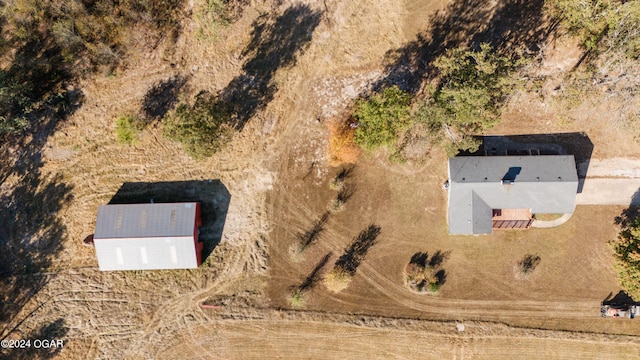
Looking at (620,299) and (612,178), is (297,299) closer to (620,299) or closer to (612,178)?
(620,299)

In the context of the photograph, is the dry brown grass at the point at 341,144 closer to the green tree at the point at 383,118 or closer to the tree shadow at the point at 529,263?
the green tree at the point at 383,118

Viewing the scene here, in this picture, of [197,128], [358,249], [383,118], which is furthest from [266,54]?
[358,249]

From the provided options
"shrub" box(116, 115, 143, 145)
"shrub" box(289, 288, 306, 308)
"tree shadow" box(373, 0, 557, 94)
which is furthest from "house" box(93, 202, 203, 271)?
"tree shadow" box(373, 0, 557, 94)

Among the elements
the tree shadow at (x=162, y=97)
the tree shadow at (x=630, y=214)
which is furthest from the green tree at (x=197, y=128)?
the tree shadow at (x=630, y=214)

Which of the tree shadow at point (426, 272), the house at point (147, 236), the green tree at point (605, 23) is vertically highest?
the green tree at point (605, 23)

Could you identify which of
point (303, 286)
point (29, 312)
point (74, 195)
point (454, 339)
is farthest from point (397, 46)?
point (29, 312)

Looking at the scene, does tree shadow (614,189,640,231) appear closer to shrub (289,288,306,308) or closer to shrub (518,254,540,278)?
shrub (518,254,540,278)
